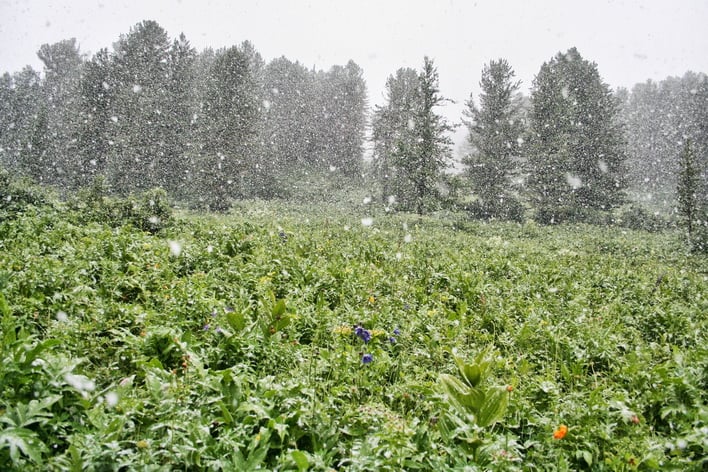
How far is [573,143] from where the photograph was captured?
2953 centimetres

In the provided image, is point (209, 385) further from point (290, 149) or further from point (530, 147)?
point (290, 149)

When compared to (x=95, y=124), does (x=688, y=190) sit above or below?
below

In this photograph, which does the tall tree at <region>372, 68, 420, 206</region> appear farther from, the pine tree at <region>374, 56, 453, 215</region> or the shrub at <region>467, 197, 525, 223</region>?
the shrub at <region>467, 197, 525, 223</region>

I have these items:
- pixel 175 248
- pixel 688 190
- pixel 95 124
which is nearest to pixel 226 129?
pixel 95 124

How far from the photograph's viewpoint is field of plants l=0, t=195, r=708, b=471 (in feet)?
8.56

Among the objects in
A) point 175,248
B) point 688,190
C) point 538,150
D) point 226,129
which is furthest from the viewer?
A: point 226,129

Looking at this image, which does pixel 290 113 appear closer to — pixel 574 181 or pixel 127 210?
pixel 574 181

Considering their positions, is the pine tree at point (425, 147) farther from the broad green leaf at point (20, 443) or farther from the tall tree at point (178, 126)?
the broad green leaf at point (20, 443)

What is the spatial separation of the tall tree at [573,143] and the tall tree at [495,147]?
5.78 ft

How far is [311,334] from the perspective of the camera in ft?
15.7

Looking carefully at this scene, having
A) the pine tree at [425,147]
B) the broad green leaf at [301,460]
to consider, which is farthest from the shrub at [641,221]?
the broad green leaf at [301,460]

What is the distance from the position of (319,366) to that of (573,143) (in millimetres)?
32619

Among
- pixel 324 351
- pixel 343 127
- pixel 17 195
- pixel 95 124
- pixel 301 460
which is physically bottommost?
pixel 301 460

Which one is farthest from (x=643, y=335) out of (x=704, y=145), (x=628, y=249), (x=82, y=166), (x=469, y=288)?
(x=704, y=145)
